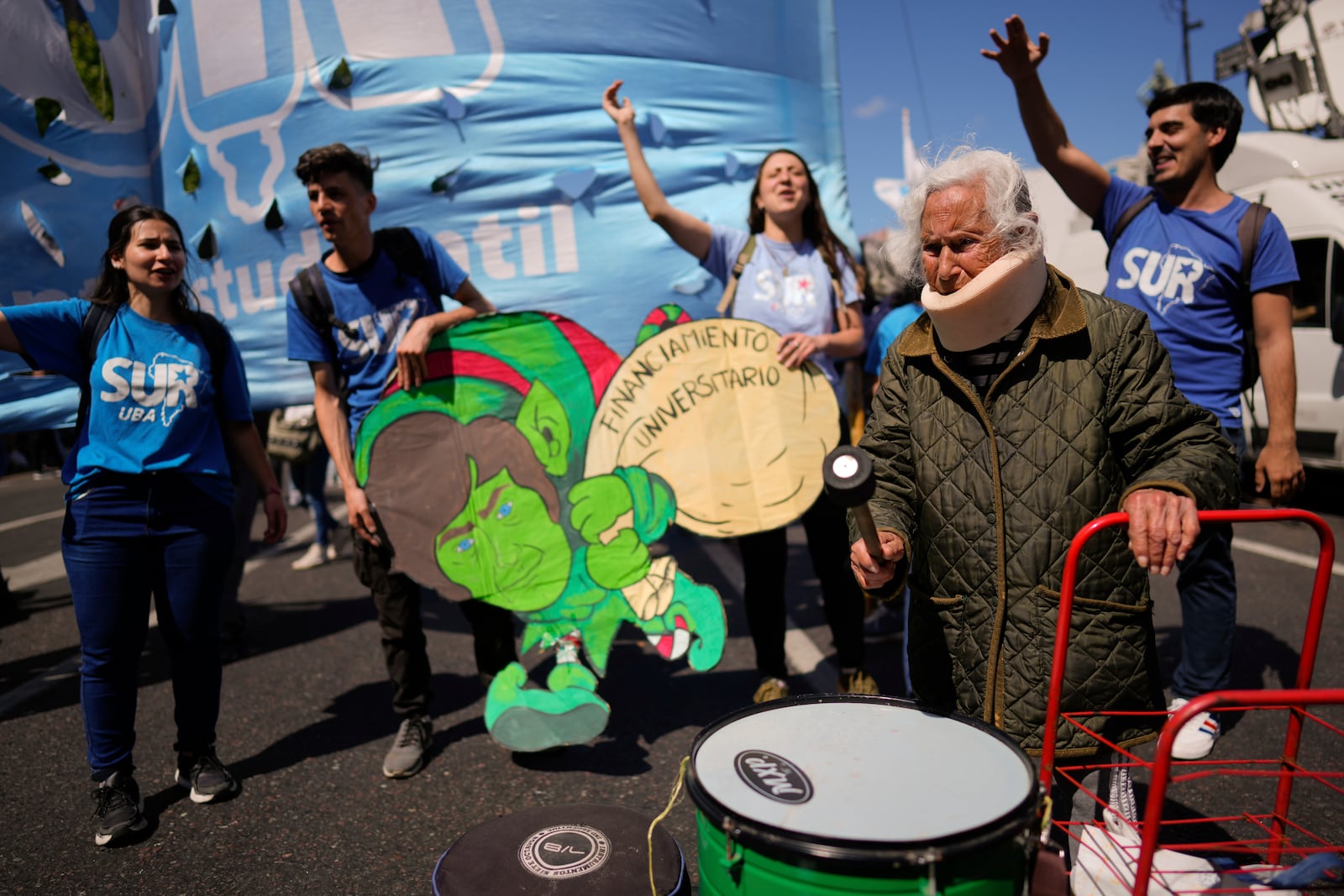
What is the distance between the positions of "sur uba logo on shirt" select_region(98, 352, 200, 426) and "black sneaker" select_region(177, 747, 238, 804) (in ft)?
3.76

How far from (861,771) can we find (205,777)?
2387 mm

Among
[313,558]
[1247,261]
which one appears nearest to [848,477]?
[1247,261]

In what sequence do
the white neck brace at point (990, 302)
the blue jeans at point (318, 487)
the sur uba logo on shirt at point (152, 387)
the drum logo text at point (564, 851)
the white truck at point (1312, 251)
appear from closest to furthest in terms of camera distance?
the white neck brace at point (990, 302), the drum logo text at point (564, 851), the sur uba logo on shirt at point (152, 387), the blue jeans at point (318, 487), the white truck at point (1312, 251)

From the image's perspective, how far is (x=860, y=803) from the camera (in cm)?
127

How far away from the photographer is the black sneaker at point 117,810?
8.16 feet

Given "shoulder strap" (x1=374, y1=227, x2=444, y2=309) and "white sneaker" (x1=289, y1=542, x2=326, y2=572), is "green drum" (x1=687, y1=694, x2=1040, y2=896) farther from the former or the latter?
"white sneaker" (x1=289, y1=542, x2=326, y2=572)

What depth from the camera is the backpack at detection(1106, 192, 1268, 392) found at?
8.74 ft

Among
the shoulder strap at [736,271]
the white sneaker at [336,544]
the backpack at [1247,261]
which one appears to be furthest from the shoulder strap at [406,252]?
the white sneaker at [336,544]

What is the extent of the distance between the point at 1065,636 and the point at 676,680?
2.33 m

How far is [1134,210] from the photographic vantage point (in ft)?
9.56

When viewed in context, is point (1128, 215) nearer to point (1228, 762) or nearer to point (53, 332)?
point (1228, 762)

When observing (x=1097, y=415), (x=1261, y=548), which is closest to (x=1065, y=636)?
(x=1097, y=415)

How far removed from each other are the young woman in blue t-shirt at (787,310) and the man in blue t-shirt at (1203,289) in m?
Result: 0.81

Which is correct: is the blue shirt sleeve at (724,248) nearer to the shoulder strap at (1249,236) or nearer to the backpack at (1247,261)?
the backpack at (1247,261)
